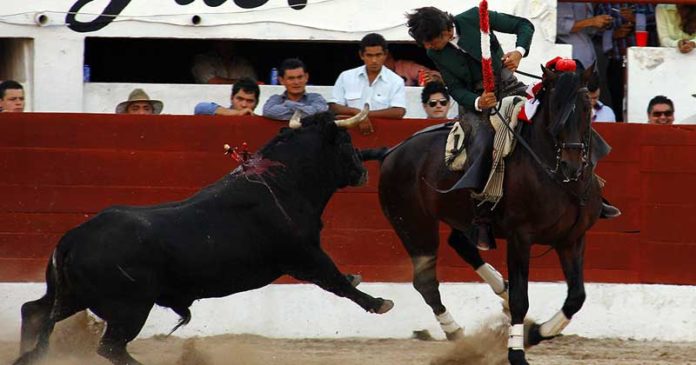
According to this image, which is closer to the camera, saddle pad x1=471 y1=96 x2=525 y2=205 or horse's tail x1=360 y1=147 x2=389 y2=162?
saddle pad x1=471 y1=96 x2=525 y2=205

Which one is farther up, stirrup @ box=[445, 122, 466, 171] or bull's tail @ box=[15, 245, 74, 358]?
stirrup @ box=[445, 122, 466, 171]

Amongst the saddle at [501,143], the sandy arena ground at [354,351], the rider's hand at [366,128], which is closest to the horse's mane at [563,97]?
the saddle at [501,143]

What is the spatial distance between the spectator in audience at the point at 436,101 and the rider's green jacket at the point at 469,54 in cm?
148

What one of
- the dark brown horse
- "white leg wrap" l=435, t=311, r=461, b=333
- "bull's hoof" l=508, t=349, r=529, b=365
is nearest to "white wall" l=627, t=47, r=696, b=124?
the dark brown horse

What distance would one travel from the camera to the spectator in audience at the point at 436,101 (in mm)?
10531

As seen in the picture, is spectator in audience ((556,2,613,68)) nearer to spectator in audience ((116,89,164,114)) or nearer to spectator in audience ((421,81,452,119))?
spectator in audience ((421,81,452,119))

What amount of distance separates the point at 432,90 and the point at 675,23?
2.42 m

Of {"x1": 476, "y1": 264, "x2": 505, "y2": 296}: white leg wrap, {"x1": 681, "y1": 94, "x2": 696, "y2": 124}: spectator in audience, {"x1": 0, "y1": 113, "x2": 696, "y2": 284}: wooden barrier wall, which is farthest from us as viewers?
{"x1": 681, "y1": 94, "x2": 696, "y2": 124}: spectator in audience

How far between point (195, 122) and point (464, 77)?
7.17ft

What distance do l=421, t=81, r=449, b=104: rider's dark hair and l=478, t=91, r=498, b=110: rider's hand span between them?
1876 mm

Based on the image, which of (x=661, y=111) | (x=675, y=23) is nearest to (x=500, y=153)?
(x=661, y=111)

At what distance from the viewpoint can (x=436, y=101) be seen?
34.5 ft

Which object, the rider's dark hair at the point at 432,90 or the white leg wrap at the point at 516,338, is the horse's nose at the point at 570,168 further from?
the rider's dark hair at the point at 432,90

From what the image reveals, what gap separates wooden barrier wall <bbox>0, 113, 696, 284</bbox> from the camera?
33.6 ft
